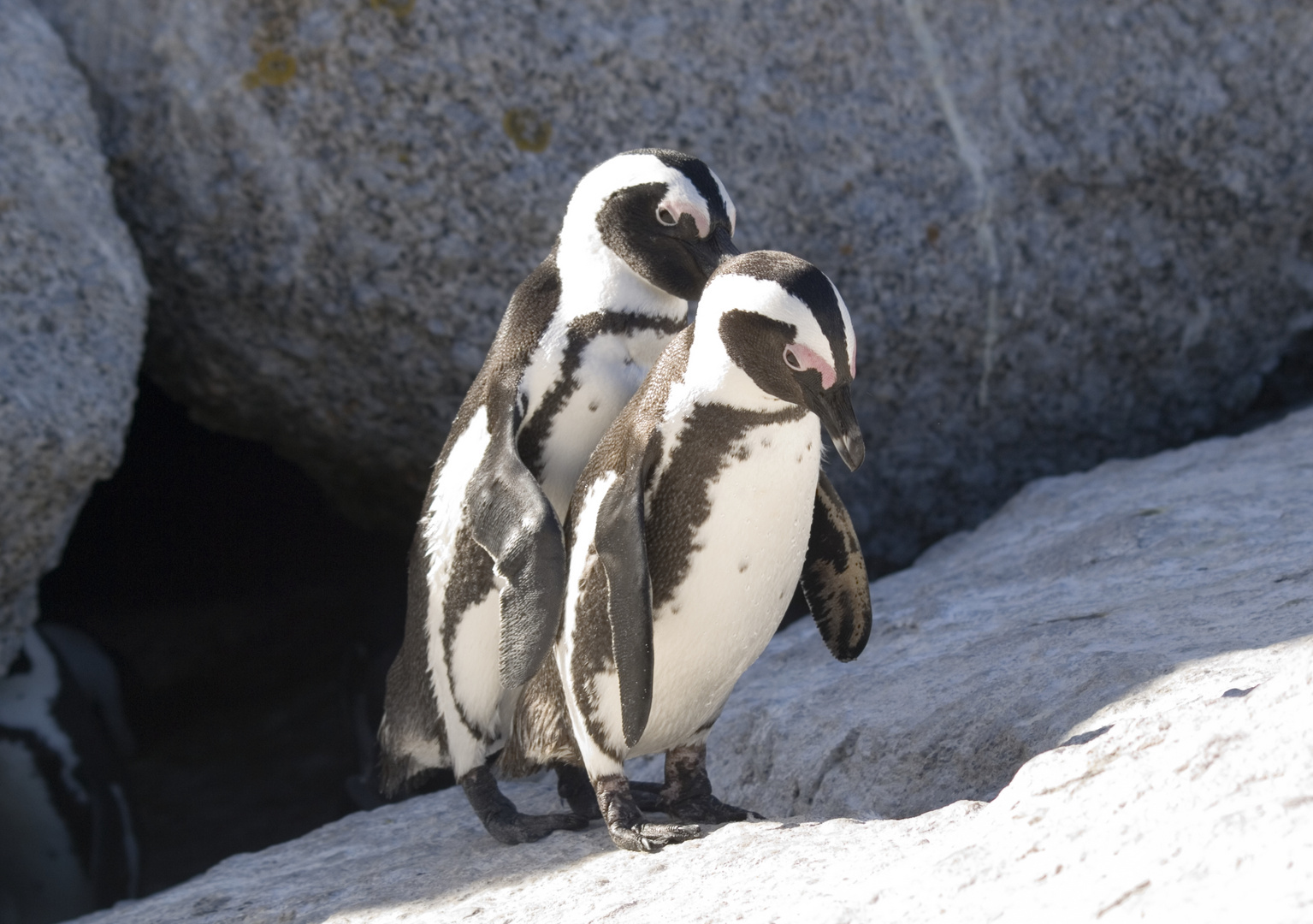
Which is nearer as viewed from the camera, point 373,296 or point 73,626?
point 373,296

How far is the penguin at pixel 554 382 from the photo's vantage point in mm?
1712

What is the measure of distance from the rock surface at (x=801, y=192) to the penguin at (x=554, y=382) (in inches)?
34.3

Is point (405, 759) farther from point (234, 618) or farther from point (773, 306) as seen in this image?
point (234, 618)

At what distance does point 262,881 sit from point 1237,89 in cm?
→ 241

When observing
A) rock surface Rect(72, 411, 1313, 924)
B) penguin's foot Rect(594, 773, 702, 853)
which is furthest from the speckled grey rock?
penguin's foot Rect(594, 773, 702, 853)

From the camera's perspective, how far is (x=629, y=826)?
1572 millimetres

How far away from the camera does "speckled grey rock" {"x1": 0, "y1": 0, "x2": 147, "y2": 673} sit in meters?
2.32

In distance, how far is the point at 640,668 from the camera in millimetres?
1484

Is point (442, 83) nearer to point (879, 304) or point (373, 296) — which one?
point (373, 296)

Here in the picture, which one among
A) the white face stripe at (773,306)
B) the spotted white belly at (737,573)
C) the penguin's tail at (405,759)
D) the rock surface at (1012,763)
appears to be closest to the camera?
the rock surface at (1012,763)

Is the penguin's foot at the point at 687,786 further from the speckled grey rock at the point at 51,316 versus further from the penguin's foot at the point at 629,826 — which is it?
the speckled grey rock at the point at 51,316

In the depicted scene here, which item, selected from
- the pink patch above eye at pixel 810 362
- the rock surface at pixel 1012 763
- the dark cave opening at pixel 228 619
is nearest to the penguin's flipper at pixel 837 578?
the rock surface at pixel 1012 763

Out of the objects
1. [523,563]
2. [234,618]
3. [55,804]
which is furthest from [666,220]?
[234,618]

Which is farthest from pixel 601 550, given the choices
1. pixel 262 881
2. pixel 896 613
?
pixel 896 613
